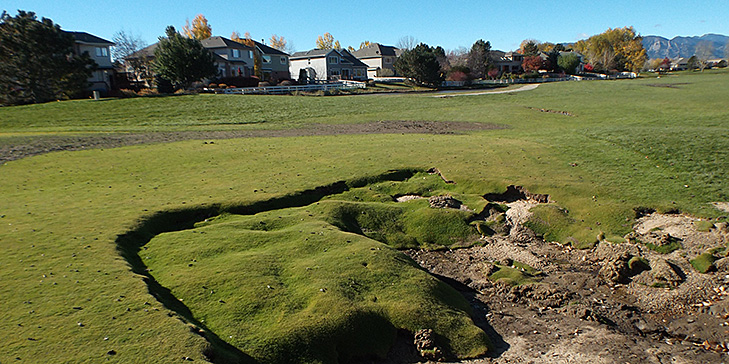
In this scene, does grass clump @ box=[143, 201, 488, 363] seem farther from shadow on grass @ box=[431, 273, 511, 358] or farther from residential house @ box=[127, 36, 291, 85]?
residential house @ box=[127, 36, 291, 85]

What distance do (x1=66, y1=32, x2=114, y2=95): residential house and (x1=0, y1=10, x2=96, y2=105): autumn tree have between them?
13.6 metres

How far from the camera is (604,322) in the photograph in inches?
377

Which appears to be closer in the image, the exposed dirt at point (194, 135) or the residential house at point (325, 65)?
the exposed dirt at point (194, 135)

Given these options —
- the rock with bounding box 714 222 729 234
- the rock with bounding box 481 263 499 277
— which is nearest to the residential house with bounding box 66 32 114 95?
the rock with bounding box 481 263 499 277

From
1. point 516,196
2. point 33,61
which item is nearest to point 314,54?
point 33,61

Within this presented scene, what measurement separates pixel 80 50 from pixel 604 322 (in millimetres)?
82365

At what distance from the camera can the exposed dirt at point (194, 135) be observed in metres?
24.6

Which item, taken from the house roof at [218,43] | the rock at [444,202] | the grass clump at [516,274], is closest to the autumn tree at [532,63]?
the house roof at [218,43]

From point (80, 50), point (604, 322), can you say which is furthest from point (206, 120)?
point (80, 50)

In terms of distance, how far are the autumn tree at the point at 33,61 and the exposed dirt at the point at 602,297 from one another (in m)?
57.6

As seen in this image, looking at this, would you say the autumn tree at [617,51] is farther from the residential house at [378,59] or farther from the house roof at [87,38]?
the house roof at [87,38]

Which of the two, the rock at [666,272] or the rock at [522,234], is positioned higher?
the rock at [522,234]

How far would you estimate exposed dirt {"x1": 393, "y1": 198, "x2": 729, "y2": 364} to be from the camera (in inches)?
337

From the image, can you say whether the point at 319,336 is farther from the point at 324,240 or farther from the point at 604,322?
the point at 604,322
